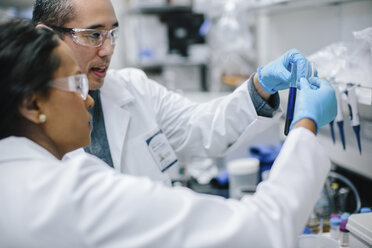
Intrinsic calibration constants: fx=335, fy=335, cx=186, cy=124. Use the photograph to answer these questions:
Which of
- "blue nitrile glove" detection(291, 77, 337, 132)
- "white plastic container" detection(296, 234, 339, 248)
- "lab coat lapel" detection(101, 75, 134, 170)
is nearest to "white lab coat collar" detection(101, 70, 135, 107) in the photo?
"lab coat lapel" detection(101, 75, 134, 170)

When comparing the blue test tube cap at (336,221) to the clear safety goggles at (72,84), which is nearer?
the clear safety goggles at (72,84)

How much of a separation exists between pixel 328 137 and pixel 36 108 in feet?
4.38

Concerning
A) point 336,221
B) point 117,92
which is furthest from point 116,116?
point 336,221

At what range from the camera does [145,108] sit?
4.68ft

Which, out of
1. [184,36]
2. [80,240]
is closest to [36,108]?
[80,240]

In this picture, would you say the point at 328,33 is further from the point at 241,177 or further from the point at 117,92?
the point at 117,92

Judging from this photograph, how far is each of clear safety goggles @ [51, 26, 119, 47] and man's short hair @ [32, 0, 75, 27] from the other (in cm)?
3

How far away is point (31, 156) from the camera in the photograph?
731 millimetres

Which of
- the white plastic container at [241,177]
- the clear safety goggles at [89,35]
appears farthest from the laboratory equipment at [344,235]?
the clear safety goggles at [89,35]

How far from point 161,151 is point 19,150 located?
2.24 ft

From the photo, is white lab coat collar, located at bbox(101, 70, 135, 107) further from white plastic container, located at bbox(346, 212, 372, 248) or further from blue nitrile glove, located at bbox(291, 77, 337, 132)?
white plastic container, located at bbox(346, 212, 372, 248)

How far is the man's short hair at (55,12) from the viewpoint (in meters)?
1.17

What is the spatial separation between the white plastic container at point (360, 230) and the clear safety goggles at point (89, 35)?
1.03 metres

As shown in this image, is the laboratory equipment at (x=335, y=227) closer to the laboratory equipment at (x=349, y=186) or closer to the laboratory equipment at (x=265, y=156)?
the laboratory equipment at (x=349, y=186)
